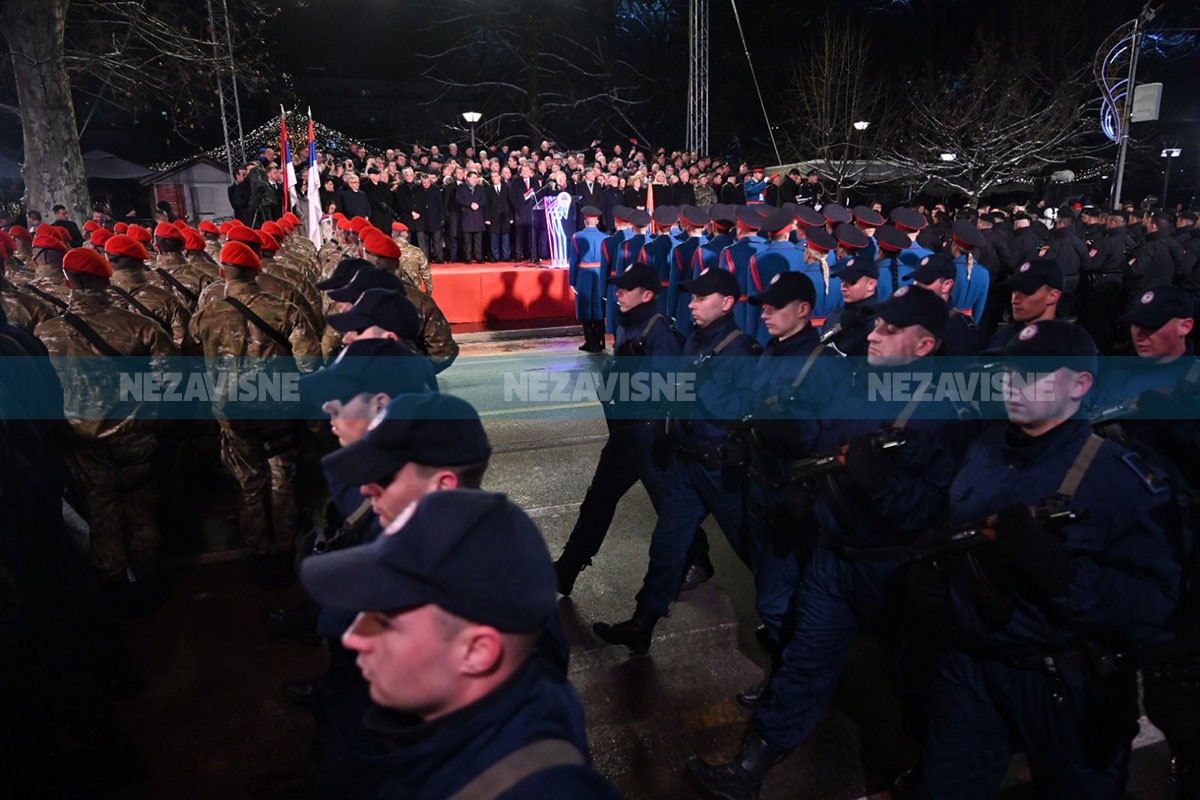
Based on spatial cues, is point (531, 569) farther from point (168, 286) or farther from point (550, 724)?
point (168, 286)

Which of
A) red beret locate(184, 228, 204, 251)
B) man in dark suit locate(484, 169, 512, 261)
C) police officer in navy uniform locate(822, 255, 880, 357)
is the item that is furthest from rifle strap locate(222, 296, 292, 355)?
man in dark suit locate(484, 169, 512, 261)

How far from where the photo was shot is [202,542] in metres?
5.98

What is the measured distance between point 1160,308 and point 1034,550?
97.1 inches

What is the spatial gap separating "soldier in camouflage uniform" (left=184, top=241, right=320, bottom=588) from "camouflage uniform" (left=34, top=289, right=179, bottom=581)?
1.40ft

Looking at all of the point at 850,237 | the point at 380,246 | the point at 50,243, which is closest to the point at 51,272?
the point at 50,243

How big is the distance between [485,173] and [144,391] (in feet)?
53.7

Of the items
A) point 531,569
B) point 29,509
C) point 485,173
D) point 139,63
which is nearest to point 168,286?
point 29,509

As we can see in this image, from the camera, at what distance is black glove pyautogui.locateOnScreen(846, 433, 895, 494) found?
10.3ft

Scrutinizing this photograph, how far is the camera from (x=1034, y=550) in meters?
2.25

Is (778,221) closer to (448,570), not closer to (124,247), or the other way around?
(124,247)

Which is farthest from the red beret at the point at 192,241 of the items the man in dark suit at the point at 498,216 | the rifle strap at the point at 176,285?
the man in dark suit at the point at 498,216

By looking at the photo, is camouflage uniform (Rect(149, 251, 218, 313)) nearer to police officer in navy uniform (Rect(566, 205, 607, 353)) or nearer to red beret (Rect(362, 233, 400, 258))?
red beret (Rect(362, 233, 400, 258))

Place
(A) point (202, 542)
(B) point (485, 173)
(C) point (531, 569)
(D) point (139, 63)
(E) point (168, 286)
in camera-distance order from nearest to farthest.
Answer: (C) point (531, 569) < (A) point (202, 542) < (E) point (168, 286) < (D) point (139, 63) < (B) point (485, 173)

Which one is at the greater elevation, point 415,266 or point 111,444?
point 415,266
